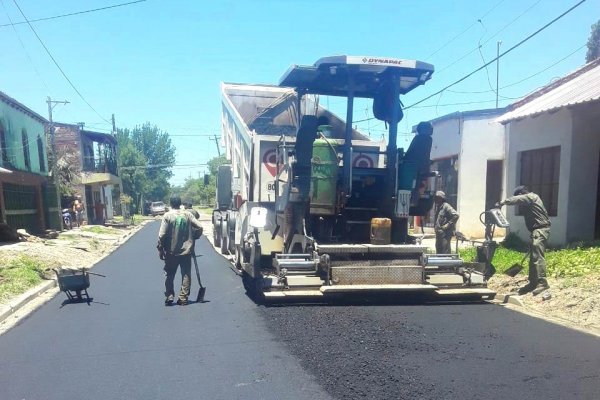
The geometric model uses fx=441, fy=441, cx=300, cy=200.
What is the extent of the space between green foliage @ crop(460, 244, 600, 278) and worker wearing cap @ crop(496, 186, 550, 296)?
0.80 meters

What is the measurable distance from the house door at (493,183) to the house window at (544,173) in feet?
12.2

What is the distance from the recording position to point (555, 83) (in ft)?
38.5

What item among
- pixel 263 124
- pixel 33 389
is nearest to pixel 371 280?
pixel 33 389

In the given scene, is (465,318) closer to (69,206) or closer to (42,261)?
(42,261)

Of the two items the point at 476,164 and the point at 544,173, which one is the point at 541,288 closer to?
the point at 544,173

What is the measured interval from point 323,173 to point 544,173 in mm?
7069

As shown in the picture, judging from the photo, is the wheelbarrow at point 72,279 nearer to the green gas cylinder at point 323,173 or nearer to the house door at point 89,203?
the green gas cylinder at point 323,173

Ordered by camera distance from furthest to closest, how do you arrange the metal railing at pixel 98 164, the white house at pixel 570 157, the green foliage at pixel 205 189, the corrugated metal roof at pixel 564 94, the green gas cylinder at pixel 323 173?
the metal railing at pixel 98 164 < the green foliage at pixel 205 189 < the white house at pixel 570 157 < the corrugated metal roof at pixel 564 94 < the green gas cylinder at pixel 323 173

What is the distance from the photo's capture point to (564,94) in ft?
32.7

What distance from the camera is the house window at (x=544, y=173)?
1028 centimetres

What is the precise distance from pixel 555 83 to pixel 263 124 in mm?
8003

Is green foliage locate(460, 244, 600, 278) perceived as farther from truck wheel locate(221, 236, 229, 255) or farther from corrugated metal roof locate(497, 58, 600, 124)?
truck wheel locate(221, 236, 229, 255)

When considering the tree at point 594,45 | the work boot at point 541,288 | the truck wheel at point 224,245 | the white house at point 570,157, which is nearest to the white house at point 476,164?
the white house at point 570,157

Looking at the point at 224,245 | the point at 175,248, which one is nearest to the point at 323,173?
the point at 175,248
